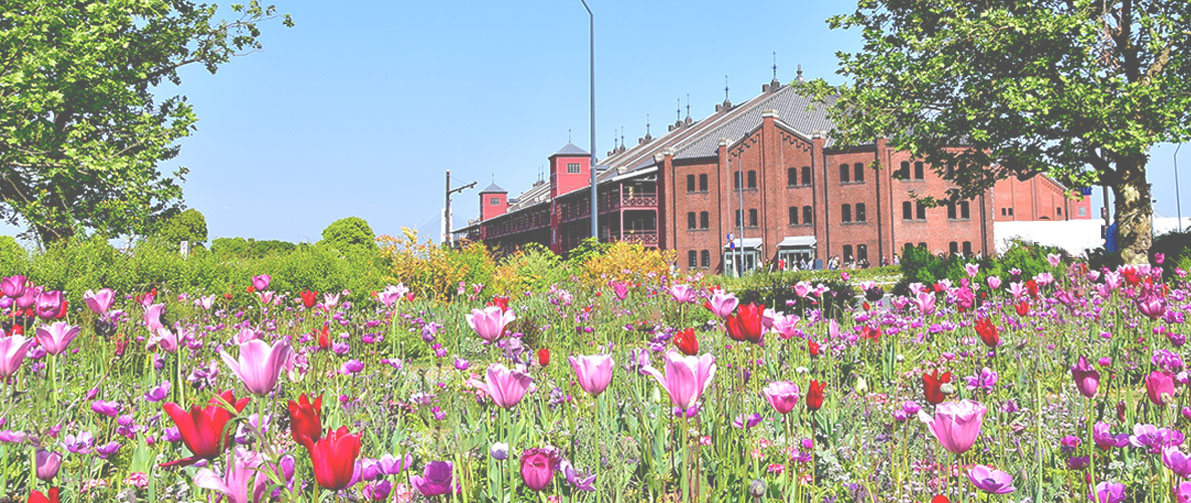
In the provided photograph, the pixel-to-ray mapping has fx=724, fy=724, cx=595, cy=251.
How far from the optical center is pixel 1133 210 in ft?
46.6

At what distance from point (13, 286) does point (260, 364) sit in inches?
123

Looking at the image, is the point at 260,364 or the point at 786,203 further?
the point at 786,203

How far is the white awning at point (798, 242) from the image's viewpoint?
150 ft

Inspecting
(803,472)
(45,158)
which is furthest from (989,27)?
(45,158)

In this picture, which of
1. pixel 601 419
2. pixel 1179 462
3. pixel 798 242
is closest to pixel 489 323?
pixel 601 419

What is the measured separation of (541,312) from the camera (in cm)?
830

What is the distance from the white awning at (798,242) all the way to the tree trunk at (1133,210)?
103ft

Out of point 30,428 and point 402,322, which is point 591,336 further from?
point 30,428

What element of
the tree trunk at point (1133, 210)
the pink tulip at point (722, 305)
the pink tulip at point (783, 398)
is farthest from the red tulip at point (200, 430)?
the tree trunk at point (1133, 210)

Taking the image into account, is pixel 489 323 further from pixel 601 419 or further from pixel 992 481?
pixel 992 481

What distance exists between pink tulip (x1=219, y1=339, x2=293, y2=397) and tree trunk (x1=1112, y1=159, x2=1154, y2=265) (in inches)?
655

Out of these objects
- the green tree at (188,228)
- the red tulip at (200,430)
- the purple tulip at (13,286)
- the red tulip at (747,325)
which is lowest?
the red tulip at (200,430)

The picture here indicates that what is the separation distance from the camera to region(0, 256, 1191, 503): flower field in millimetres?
1597

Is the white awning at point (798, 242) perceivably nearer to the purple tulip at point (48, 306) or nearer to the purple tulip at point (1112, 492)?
the purple tulip at point (48, 306)
